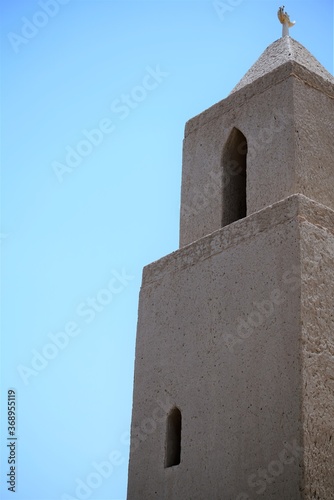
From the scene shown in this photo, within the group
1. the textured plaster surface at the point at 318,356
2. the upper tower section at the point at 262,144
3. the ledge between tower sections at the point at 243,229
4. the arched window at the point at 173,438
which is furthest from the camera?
the upper tower section at the point at 262,144

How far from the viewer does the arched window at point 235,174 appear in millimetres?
7441

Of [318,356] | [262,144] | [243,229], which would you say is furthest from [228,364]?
[262,144]

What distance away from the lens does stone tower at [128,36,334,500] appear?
5652 mm

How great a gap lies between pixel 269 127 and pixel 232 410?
265cm

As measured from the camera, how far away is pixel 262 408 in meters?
5.80

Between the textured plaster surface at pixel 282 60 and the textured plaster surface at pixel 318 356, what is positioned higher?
the textured plaster surface at pixel 282 60

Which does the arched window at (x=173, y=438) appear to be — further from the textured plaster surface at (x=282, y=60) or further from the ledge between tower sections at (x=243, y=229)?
the textured plaster surface at (x=282, y=60)

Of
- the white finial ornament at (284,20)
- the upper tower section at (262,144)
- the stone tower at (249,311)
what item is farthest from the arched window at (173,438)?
the white finial ornament at (284,20)

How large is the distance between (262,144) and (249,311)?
68.1 inches

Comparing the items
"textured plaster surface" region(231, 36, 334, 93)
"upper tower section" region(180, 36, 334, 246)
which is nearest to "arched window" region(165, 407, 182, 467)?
"upper tower section" region(180, 36, 334, 246)

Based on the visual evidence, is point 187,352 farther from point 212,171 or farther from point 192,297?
point 212,171

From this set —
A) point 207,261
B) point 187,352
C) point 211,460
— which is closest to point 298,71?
point 207,261

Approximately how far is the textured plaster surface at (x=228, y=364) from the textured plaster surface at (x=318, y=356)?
0.04 m

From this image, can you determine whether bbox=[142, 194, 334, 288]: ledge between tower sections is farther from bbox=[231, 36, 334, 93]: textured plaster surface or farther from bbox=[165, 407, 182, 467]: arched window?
bbox=[231, 36, 334, 93]: textured plaster surface
